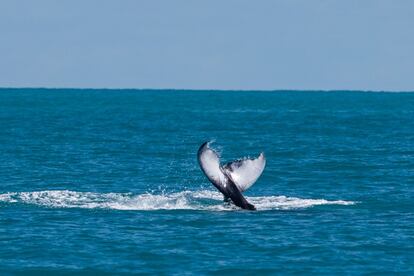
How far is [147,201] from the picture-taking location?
35.0 meters

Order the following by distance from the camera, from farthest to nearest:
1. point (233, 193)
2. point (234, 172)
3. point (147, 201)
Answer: point (147, 201)
point (233, 193)
point (234, 172)

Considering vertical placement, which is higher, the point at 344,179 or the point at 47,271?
the point at 344,179

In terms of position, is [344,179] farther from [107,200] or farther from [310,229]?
[310,229]

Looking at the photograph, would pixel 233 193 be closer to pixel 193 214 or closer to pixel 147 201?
pixel 193 214

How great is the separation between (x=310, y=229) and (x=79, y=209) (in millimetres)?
7164

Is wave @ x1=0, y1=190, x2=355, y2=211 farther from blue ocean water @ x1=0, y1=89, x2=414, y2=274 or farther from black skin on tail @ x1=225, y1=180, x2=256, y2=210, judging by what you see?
black skin on tail @ x1=225, y1=180, x2=256, y2=210

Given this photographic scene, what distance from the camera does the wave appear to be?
3366cm

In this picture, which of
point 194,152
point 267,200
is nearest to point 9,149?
point 194,152

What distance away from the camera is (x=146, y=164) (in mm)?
51469

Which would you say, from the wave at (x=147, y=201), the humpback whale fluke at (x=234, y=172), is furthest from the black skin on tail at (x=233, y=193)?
the wave at (x=147, y=201)

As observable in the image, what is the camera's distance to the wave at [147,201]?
33.7m

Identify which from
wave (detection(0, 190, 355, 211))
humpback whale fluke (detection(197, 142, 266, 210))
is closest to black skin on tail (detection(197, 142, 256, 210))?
humpback whale fluke (detection(197, 142, 266, 210))

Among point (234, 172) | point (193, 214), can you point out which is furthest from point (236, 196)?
point (193, 214)

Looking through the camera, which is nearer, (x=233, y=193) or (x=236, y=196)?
(x=233, y=193)
